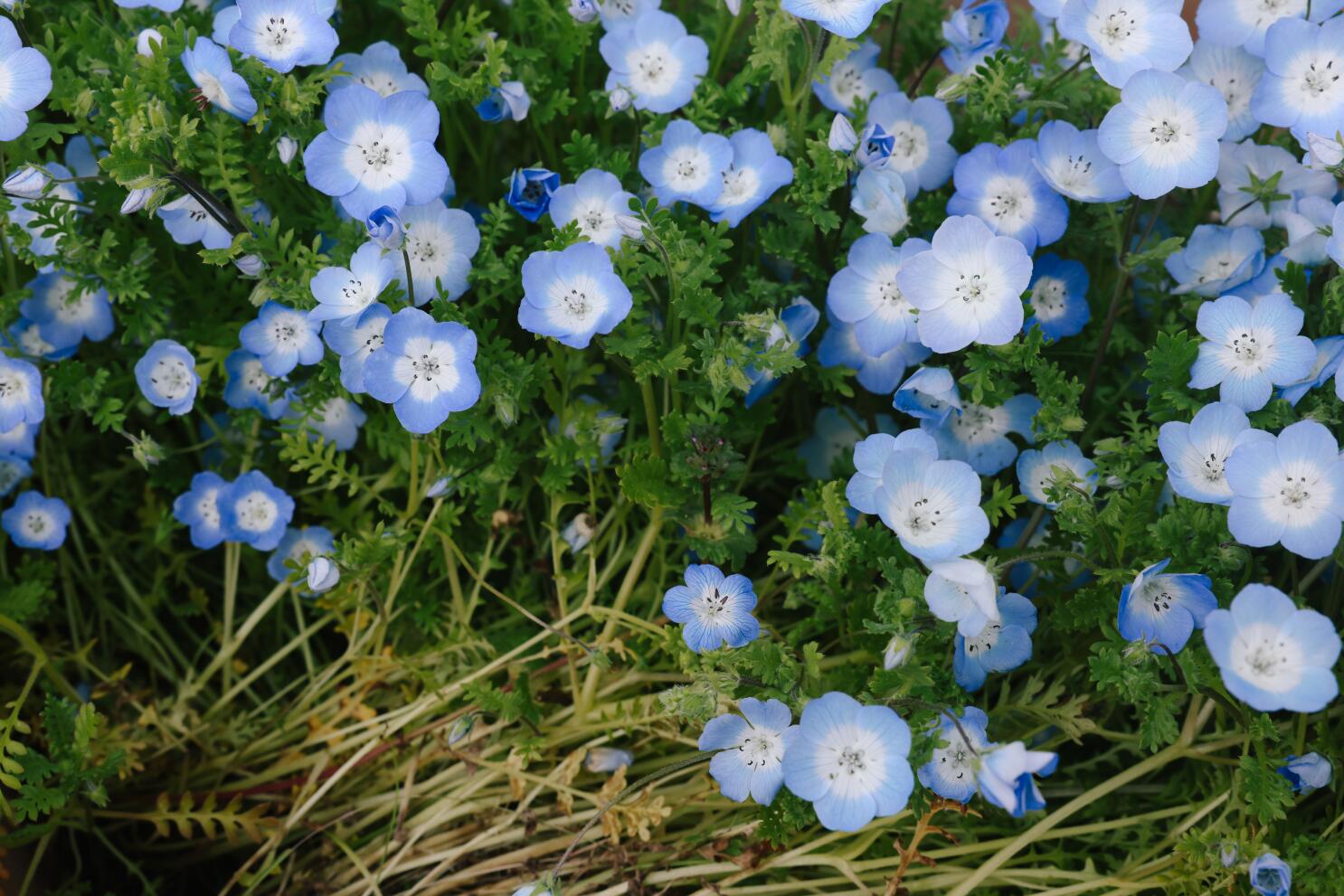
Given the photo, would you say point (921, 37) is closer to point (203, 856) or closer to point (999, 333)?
point (999, 333)

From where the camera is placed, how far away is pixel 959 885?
3.42 ft

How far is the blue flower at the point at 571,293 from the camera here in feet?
3.27

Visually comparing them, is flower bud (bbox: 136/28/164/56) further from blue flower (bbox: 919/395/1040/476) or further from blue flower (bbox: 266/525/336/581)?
blue flower (bbox: 919/395/1040/476)

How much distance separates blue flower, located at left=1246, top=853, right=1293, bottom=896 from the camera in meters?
0.91

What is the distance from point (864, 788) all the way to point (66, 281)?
3.19 ft

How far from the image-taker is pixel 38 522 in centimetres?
128

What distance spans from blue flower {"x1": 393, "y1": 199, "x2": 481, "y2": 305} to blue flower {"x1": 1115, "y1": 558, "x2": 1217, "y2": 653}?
652mm

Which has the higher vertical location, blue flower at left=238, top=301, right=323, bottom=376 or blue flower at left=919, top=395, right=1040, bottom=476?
blue flower at left=238, top=301, right=323, bottom=376

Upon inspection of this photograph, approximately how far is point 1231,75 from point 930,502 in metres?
0.63

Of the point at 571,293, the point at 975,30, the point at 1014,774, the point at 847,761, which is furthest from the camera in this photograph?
the point at 975,30

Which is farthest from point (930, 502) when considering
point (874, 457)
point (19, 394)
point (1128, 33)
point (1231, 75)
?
point (19, 394)

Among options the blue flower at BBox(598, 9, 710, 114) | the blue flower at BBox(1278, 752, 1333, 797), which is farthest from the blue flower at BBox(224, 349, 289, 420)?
the blue flower at BBox(1278, 752, 1333, 797)

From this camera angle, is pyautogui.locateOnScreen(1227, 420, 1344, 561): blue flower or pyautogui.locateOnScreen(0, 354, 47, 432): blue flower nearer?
pyautogui.locateOnScreen(1227, 420, 1344, 561): blue flower

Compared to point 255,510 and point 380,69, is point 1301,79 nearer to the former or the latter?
point 380,69
